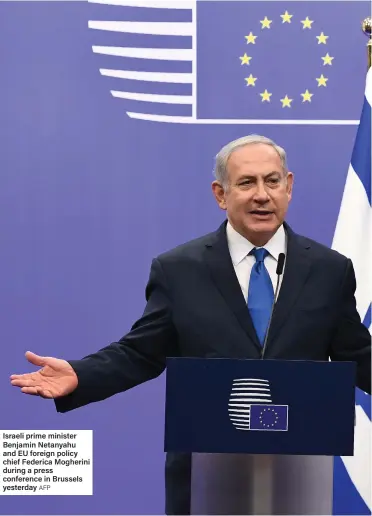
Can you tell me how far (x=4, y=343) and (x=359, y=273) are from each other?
4.71ft

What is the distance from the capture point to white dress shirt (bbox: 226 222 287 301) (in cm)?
219

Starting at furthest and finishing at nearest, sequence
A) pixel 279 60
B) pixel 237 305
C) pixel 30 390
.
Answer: pixel 279 60 → pixel 237 305 → pixel 30 390

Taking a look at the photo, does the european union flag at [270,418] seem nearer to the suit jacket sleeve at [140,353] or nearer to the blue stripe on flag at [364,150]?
the suit jacket sleeve at [140,353]

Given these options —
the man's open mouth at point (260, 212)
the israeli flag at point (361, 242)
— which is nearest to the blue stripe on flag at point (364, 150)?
the israeli flag at point (361, 242)

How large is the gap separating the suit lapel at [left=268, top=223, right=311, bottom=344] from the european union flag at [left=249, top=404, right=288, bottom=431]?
41cm

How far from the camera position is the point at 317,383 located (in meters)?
1.63

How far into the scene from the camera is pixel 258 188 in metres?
2.14

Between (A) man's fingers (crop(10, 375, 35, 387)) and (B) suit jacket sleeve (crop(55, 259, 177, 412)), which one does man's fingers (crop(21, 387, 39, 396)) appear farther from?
(B) suit jacket sleeve (crop(55, 259, 177, 412))

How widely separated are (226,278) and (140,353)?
321 millimetres

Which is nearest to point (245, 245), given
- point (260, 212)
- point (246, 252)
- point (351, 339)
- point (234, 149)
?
point (246, 252)

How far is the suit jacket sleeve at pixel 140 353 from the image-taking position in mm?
2131

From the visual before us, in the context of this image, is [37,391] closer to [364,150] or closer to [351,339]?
[351,339]

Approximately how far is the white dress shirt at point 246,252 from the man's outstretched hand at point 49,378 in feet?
1.66

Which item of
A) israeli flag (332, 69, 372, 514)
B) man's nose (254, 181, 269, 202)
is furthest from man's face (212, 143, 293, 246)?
israeli flag (332, 69, 372, 514)
